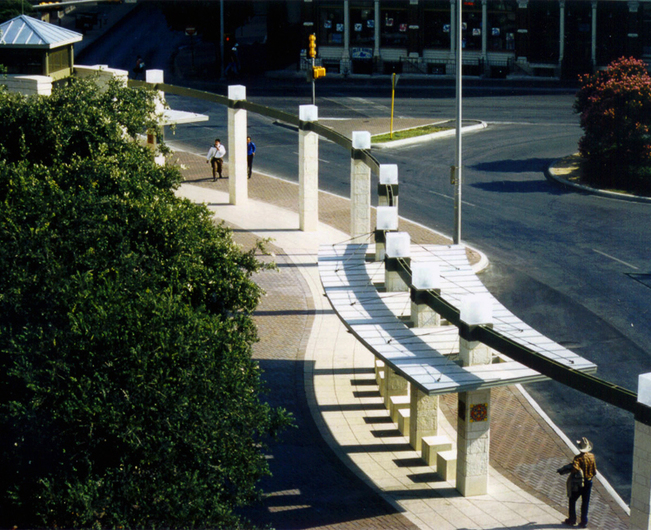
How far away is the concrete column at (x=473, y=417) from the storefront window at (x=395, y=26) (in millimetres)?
57126

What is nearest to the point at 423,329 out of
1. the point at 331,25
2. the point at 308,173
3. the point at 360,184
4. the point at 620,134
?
the point at 360,184

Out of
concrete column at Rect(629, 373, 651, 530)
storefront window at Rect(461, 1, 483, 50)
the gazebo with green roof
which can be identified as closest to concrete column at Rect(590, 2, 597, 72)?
storefront window at Rect(461, 1, 483, 50)

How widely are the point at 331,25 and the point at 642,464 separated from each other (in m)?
63.3

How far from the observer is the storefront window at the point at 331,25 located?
73875mm

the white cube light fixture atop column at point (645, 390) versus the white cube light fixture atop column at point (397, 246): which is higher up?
the white cube light fixture atop column at point (397, 246)

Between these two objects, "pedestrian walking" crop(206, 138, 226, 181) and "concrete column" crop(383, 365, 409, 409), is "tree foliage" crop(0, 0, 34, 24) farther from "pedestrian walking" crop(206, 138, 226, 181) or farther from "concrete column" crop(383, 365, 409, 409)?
"concrete column" crop(383, 365, 409, 409)

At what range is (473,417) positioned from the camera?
732 inches

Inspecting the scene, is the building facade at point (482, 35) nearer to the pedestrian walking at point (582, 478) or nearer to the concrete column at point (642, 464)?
the pedestrian walking at point (582, 478)

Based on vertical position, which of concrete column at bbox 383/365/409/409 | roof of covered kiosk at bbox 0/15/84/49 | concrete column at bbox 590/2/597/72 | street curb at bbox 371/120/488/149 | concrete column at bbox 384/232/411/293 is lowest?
concrete column at bbox 383/365/409/409

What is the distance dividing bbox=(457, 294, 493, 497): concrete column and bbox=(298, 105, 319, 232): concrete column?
1838cm

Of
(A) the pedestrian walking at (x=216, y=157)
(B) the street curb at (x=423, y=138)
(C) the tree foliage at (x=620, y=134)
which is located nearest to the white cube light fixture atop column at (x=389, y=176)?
(A) the pedestrian walking at (x=216, y=157)

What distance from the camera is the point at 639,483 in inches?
556

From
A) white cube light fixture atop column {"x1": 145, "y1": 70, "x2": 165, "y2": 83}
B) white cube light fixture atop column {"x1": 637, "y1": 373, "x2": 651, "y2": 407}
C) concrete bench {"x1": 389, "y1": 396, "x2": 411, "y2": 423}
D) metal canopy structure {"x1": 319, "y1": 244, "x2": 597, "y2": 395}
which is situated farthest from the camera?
white cube light fixture atop column {"x1": 145, "y1": 70, "x2": 165, "y2": 83}

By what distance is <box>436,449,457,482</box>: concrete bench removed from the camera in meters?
19.8
